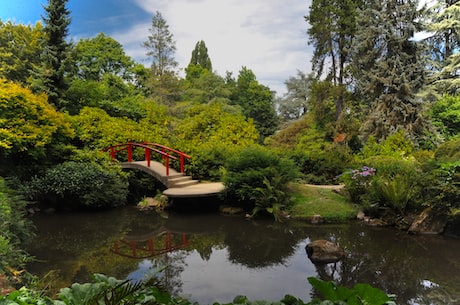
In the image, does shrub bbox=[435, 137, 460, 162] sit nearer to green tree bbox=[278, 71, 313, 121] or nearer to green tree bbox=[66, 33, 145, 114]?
green tree bbox=[66, 33, 145, 114]

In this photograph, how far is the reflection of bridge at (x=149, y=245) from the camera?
5684 mm

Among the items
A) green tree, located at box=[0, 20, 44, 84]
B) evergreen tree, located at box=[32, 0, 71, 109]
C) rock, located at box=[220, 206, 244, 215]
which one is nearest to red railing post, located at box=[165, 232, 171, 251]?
rock, located at box=[220, 206, 244, 215]

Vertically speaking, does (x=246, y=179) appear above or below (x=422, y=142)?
below

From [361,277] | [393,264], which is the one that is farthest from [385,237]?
[361,277]

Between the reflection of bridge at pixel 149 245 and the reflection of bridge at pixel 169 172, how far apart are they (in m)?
1.84

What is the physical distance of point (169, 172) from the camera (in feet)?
33.1

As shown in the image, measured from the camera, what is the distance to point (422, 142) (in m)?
14.2

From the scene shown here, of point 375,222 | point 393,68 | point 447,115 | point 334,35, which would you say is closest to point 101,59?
point 334,35

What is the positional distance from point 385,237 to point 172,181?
5569 millimetres

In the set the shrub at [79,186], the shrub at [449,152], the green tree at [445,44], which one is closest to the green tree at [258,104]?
the green tree at [445,44]

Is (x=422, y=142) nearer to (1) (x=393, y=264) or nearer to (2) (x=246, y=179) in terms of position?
(2) (x=246, y=179)

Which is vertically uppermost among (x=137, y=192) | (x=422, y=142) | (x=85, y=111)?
(x=85, y=111)

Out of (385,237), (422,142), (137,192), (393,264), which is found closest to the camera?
(393,264)

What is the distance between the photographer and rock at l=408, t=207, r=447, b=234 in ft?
21.9
